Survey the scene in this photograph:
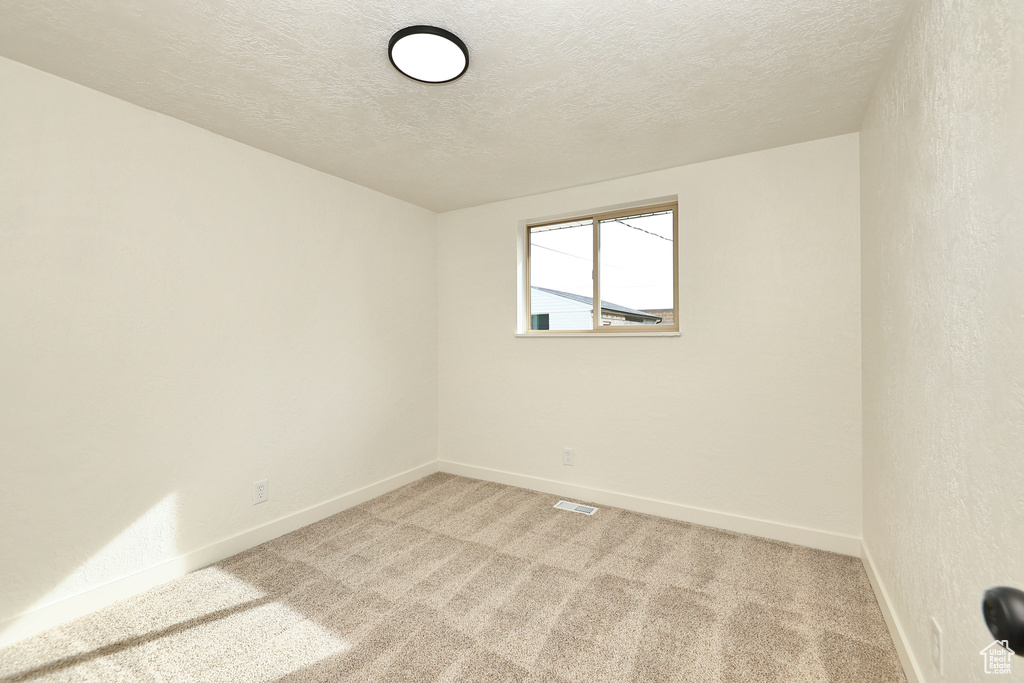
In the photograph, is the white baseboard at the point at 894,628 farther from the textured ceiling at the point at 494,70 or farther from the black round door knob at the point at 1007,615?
the textured ceiling at the point at 494,70

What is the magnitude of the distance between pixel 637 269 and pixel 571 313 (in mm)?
620

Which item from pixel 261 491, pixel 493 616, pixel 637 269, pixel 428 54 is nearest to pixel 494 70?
pixel 428 54

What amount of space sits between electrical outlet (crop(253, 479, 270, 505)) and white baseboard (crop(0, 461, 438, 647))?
6.2 inches

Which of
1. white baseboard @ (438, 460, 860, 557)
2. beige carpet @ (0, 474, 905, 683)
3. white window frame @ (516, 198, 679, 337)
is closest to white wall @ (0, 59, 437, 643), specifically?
beige carpet @ (0, 474, 905, 683)

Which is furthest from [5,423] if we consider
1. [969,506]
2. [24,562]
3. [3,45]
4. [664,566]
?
[969,506]

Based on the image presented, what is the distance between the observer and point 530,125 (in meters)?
2.38

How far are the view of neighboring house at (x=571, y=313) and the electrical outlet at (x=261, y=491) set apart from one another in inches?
88.0

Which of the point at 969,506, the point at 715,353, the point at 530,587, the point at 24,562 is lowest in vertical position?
the point at 530,587

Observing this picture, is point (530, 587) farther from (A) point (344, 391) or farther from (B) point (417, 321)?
(B) point (417, 321)

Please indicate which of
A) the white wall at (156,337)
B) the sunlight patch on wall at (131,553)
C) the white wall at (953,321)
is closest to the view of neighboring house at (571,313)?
the white wall at (156,337)

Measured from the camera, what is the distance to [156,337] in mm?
2242

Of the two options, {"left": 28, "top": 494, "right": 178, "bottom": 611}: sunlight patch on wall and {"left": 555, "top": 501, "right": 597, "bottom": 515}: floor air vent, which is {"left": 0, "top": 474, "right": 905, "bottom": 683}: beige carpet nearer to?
{"left": 28, "top": 494, "right": 178, "bottom": 611}: sunlight patch on wall

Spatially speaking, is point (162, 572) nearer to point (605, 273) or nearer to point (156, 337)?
point (156, 337)

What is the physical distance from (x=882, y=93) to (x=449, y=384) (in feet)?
11.1
